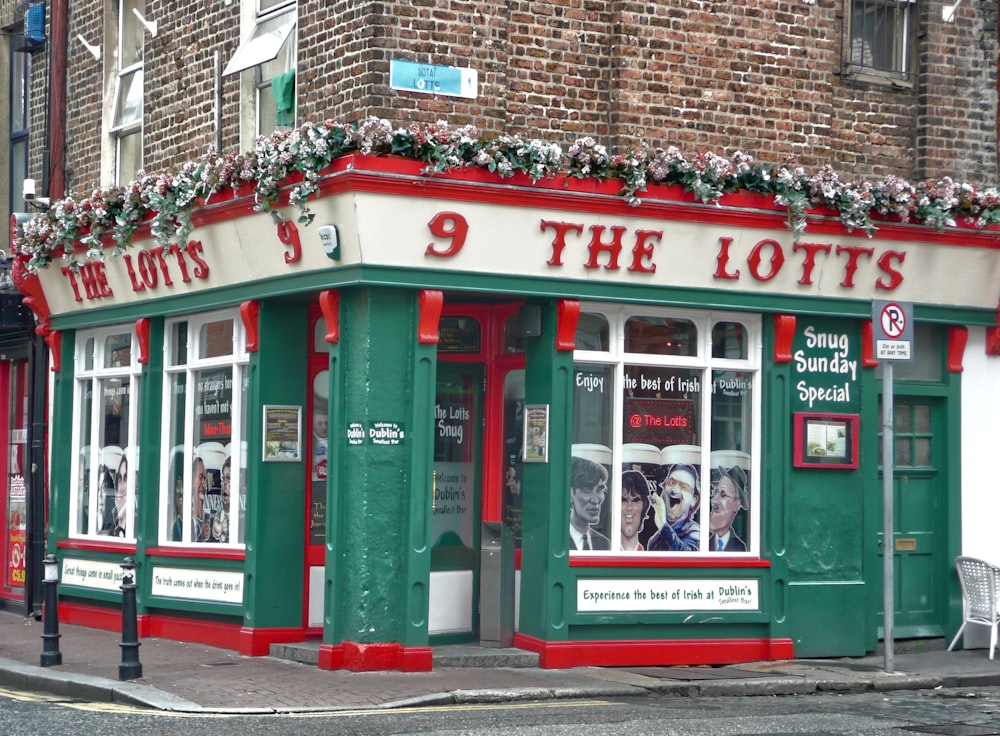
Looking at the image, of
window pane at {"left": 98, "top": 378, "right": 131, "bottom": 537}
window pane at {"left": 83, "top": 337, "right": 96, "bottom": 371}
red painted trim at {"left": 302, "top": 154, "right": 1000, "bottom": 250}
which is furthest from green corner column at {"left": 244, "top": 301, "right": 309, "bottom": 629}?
window pane at {"left": 83, "top": 337, "right": 96, "bottom": 371}

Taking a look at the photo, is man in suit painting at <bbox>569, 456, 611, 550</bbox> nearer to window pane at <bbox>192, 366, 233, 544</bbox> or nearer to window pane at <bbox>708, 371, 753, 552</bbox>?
window pane at <bbox>708, 371, 753, 552</bbox>

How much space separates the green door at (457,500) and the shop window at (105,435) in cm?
386

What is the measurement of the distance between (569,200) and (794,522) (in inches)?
145

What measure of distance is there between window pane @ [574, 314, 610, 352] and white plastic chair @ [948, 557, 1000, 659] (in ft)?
13.3

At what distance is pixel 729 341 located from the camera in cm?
1480

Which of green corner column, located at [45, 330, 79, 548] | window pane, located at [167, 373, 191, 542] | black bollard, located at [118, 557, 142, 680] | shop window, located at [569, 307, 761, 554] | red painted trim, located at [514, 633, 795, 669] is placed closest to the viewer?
black bollard, located at [118, 557, 142, 680]

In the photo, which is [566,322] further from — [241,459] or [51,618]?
[51,618]

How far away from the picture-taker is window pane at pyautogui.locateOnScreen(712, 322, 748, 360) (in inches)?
580

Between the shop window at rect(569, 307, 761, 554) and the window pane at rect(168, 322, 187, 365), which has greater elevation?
the window pane at rect(168, 322, 187, 365)

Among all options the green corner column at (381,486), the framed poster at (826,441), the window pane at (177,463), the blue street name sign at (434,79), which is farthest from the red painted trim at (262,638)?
the blue street name sign at (434,79)

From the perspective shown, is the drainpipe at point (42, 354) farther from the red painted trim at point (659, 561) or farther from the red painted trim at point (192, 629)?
the red painted trim at point (659, 561)

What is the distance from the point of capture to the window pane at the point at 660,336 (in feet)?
47.3

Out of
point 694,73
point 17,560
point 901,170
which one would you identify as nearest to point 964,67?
point 901,170

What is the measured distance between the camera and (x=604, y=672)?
1351cm
